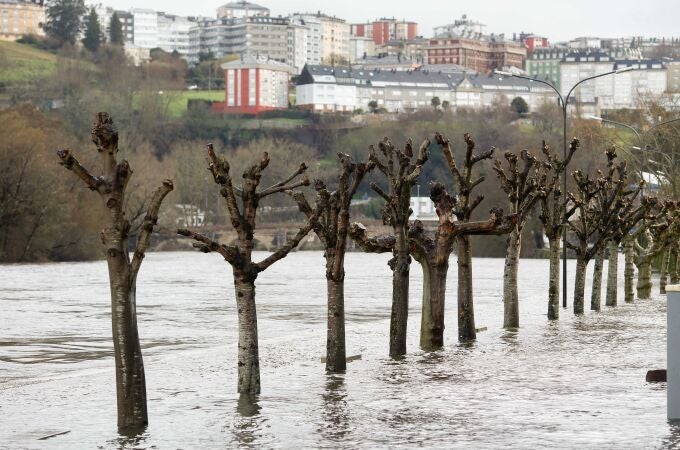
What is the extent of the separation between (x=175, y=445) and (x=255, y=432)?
145 cm

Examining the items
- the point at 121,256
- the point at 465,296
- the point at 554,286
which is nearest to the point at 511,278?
the point at 465,296

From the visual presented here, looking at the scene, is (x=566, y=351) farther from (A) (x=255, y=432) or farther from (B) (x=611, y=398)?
(A) (x=255, y=432)

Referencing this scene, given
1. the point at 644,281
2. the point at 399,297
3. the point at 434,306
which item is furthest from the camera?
the point at 644,281

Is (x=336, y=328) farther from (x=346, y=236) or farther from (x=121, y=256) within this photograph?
(x=121, y=256)

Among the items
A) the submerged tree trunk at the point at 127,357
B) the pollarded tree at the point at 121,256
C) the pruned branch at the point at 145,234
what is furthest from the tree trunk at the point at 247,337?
the pruned branch at the point at 145,234

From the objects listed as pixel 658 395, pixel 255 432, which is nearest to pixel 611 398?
pixel 658 395

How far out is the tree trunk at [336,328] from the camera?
29031mm

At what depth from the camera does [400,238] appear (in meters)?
32.7

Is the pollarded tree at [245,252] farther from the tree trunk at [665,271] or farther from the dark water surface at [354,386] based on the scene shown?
the tree trunk at [665,271]

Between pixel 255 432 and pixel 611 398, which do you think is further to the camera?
pixel 611 398

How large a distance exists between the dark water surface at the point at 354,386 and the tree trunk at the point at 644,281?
2.97m

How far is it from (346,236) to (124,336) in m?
7.77

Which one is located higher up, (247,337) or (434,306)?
(247,337)

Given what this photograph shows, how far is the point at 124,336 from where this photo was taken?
21875mm
